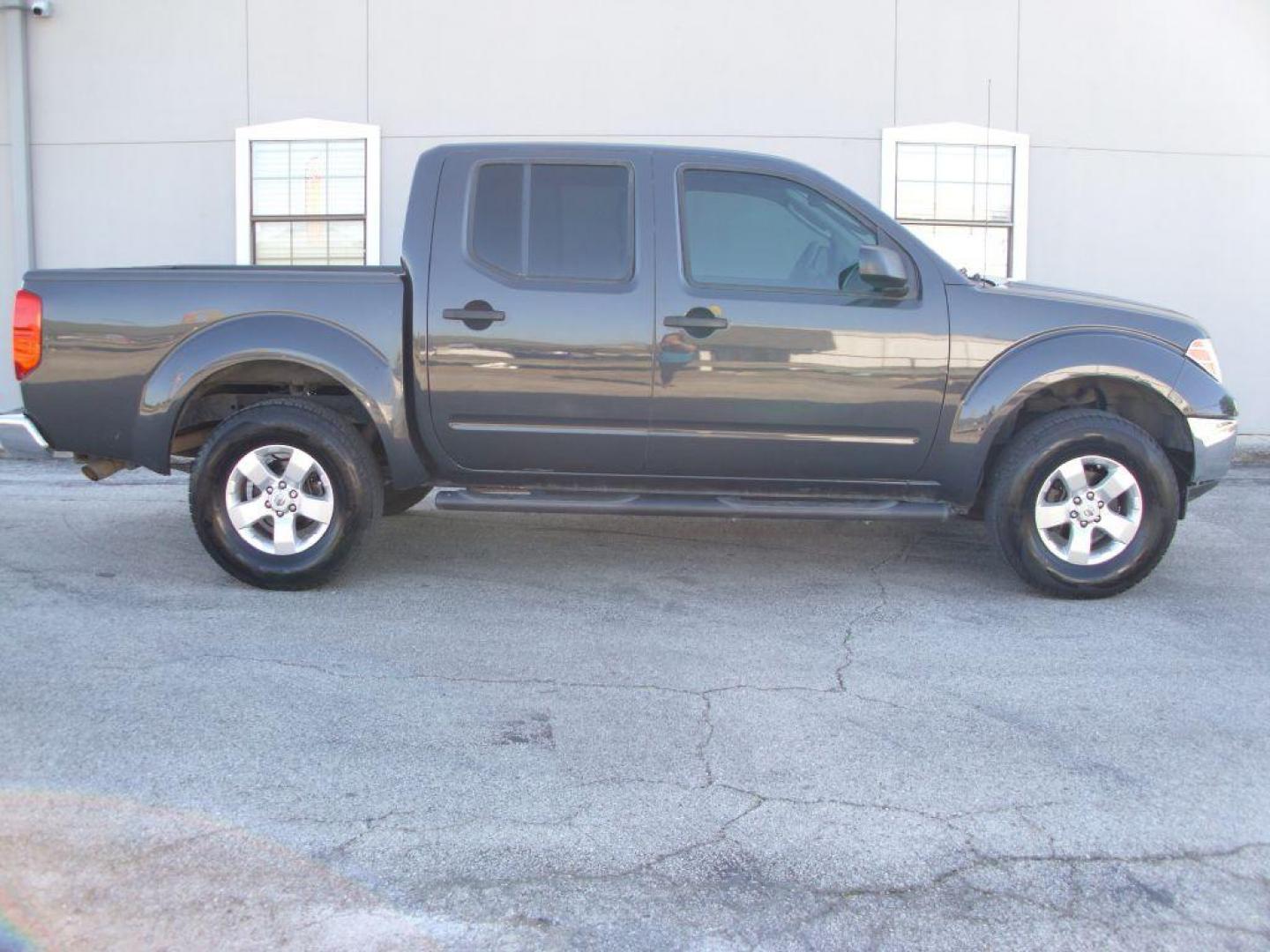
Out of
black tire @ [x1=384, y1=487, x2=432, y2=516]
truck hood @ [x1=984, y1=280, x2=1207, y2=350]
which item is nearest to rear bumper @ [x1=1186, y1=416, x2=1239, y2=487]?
truck hood @ [x1=984, y1=280, x2=1207, y2=350]

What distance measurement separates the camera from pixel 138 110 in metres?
10.6

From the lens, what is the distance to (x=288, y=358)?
5.37 metres

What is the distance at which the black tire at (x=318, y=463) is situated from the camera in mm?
5391

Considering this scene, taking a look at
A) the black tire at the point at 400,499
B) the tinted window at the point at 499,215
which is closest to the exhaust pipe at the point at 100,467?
the black tire at the point at 400,499

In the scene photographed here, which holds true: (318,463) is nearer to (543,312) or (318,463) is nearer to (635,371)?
(543,312)

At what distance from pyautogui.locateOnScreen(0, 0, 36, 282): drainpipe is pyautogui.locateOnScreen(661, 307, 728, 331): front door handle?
772 centimetres

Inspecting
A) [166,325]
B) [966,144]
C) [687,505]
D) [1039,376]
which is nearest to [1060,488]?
[1039,376]

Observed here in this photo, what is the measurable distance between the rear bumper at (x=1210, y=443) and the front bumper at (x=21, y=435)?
5.31m

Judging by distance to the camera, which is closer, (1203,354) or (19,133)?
(1203,354)

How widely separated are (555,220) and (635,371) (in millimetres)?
822

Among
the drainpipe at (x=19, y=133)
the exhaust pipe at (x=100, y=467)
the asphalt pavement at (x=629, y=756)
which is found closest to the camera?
the asphalt pavement at (x=629, y=756)

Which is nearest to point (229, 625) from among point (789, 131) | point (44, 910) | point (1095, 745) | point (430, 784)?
point (430, 784)

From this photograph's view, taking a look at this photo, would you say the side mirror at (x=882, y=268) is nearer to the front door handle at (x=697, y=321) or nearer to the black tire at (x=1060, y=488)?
the front door handle at (x=697, y=321)

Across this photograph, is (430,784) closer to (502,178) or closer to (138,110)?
(502,178)
